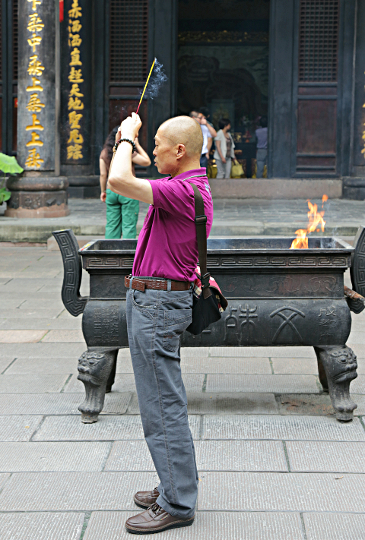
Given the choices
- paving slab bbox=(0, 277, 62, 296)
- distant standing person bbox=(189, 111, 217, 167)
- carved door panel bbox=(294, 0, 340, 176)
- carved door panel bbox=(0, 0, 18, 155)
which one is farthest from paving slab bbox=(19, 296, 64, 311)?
carved door panel bbox=(294, 0, 340, 176)

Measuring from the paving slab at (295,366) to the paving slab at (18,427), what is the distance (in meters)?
1.65

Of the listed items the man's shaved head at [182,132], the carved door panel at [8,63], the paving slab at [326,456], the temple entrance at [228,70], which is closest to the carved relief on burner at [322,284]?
the paving slab at [326,456]

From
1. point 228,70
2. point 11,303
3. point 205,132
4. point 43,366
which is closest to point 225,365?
point 43,366

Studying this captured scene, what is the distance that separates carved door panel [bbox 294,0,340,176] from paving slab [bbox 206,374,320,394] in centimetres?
1028

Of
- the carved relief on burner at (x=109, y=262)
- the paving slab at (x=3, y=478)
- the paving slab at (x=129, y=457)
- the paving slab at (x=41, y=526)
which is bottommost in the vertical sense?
the paving slab at (x=41, y=526)

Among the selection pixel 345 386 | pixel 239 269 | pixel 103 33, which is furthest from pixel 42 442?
pixel 103 33

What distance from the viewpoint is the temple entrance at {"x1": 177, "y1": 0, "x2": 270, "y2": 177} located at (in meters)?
20.6

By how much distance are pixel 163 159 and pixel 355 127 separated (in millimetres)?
12078

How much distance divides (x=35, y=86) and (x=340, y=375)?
318 inches

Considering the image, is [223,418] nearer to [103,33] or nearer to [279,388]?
[279,388]

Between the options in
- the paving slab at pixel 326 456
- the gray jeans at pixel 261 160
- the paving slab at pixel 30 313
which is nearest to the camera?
the paving slab at pixel 326 456

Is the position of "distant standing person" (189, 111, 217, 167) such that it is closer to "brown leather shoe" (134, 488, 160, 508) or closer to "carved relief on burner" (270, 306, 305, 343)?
"carved relief on burner" (270, 306, 305, 343)

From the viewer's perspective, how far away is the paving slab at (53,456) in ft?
10.9

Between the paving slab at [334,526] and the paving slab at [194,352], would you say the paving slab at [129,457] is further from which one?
the paving slab at [194,352]
